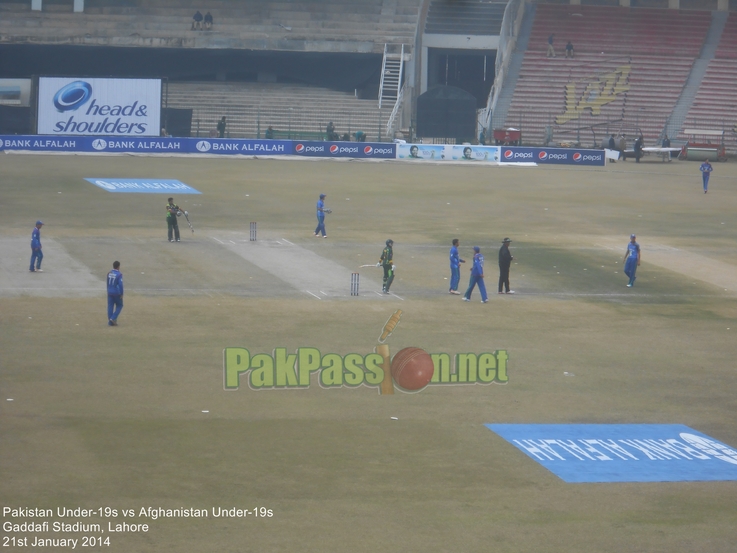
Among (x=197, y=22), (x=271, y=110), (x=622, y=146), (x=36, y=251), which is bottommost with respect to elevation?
(x=36, y=251)

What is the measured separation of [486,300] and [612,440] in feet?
35.0

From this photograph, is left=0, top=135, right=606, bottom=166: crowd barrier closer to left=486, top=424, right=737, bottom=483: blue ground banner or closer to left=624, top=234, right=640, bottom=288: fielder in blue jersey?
left=624, top=234, right=640, bottom=288: fielder in blue jersey

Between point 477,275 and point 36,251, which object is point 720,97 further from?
point 36,251

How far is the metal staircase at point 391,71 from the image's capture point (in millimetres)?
74438

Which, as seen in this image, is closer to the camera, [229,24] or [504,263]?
[504,263]

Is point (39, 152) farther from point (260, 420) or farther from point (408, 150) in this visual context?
point (260, 420)

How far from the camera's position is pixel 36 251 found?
28.1 m

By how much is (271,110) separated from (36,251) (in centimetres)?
4501

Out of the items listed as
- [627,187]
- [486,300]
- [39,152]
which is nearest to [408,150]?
[627,187]

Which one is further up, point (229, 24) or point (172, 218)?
point (229, 24)

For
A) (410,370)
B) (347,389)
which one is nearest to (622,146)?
(410,370)

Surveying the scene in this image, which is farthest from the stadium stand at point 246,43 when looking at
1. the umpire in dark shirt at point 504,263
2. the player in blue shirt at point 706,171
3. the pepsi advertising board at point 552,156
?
the umpire in dark shirt at point 504,263

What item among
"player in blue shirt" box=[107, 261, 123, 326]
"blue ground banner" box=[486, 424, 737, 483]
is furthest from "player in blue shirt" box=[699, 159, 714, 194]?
"blue ground banner" box=[486, 424, 737, 483]

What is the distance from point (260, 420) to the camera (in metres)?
16.6
